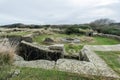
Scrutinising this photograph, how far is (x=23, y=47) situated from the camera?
8750 mm

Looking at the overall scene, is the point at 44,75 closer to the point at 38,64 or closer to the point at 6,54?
the point at 38,64

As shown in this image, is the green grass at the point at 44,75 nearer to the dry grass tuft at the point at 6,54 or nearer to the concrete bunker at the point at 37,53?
the dry grass tuft at the point at 6,54

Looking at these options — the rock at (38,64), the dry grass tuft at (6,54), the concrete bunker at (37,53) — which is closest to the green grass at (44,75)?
the rock at (38,64)

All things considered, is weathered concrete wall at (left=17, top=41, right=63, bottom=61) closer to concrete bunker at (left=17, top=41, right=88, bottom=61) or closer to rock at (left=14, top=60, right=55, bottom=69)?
concrete bunker at (left=17, top=41, right=88, bottom=61)

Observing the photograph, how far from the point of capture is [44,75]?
5.30 meters

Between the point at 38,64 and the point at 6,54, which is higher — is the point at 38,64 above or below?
below

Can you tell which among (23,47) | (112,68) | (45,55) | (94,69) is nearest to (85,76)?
(94,69)

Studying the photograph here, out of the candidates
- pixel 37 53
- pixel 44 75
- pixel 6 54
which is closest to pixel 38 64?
pixel 6 54

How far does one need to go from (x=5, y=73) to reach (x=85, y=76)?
1.66m

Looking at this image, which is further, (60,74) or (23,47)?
(23,47)

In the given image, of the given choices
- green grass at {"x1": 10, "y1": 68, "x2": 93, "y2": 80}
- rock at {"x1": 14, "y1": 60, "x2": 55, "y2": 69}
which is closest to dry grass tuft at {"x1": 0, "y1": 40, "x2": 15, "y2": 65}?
rock at {"x1": 14, "y1": 60, "x2": 55, "y2": 69}

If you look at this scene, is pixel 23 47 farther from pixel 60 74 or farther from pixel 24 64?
pixel 60 74

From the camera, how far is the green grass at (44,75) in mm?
5079

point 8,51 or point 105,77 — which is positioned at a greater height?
point 8,51
